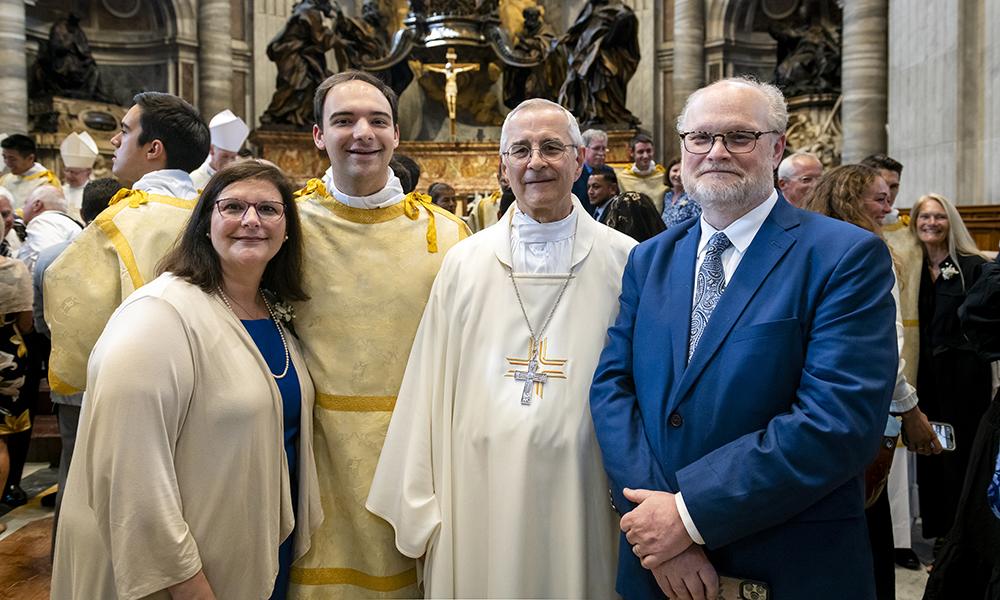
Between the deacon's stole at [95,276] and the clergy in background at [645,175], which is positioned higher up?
the clergy in background at [645,175]

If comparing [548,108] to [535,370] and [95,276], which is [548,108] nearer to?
[535,370]

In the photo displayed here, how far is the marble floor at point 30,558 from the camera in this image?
416 centimetres

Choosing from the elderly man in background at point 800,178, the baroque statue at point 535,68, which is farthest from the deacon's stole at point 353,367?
the baroque statue at point 535,68

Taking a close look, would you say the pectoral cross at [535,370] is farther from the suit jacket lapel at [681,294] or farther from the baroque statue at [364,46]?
the baroque statue at [364,46]

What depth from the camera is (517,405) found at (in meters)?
2.56

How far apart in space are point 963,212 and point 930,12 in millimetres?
2696

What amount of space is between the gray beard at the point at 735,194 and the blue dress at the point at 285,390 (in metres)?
1.21

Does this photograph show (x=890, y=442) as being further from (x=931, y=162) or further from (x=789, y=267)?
(x=931, y=162)

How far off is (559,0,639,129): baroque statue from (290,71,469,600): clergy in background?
36.4 feet

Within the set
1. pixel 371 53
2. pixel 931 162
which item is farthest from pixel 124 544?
pixel 371 53

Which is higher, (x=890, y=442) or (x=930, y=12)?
(x=930, y=12)

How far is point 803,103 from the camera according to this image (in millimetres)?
13367

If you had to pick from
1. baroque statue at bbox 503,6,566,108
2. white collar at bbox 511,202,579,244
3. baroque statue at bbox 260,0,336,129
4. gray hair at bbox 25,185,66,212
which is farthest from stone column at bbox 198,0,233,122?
white collar at bbox 511,202,579,244

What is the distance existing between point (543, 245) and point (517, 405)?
1.68 feet
